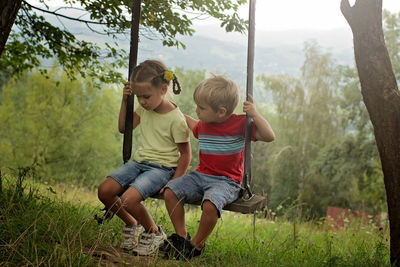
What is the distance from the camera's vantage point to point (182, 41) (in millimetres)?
4625

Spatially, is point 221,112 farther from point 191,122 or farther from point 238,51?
point 238,51

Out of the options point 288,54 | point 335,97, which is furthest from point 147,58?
point 288,54

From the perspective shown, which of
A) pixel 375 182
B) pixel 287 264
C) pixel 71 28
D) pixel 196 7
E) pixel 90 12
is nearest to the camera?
pixel 287 264

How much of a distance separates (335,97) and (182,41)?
62.7 feet

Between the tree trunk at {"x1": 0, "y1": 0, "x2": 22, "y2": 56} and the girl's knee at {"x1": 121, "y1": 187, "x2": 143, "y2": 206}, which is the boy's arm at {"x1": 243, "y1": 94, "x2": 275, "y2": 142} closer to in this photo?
the girl's knee at {"x1": 121, "y1": 187, "x2": 143, "y2": 206}

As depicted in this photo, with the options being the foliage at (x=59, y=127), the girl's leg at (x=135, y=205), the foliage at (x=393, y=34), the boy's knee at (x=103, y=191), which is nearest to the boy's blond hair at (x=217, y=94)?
the girl's leg at (x=135, y=205)

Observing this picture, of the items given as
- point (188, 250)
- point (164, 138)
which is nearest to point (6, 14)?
point (164, 138)

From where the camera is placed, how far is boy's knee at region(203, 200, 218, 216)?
2.69 metres

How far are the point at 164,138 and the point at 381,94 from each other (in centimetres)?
162

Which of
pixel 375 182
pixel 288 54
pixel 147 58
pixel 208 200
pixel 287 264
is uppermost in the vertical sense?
pixel 288 54

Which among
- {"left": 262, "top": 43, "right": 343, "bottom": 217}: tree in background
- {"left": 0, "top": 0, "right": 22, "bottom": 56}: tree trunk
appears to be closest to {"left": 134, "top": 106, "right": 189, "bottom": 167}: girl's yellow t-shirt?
{"left": 0, "top": 0, "right": 22, "bottom": 56}: tree trunk

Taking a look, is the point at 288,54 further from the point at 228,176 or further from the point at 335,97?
the point at 228,176

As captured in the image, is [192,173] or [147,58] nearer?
[192,173]

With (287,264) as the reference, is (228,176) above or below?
above
